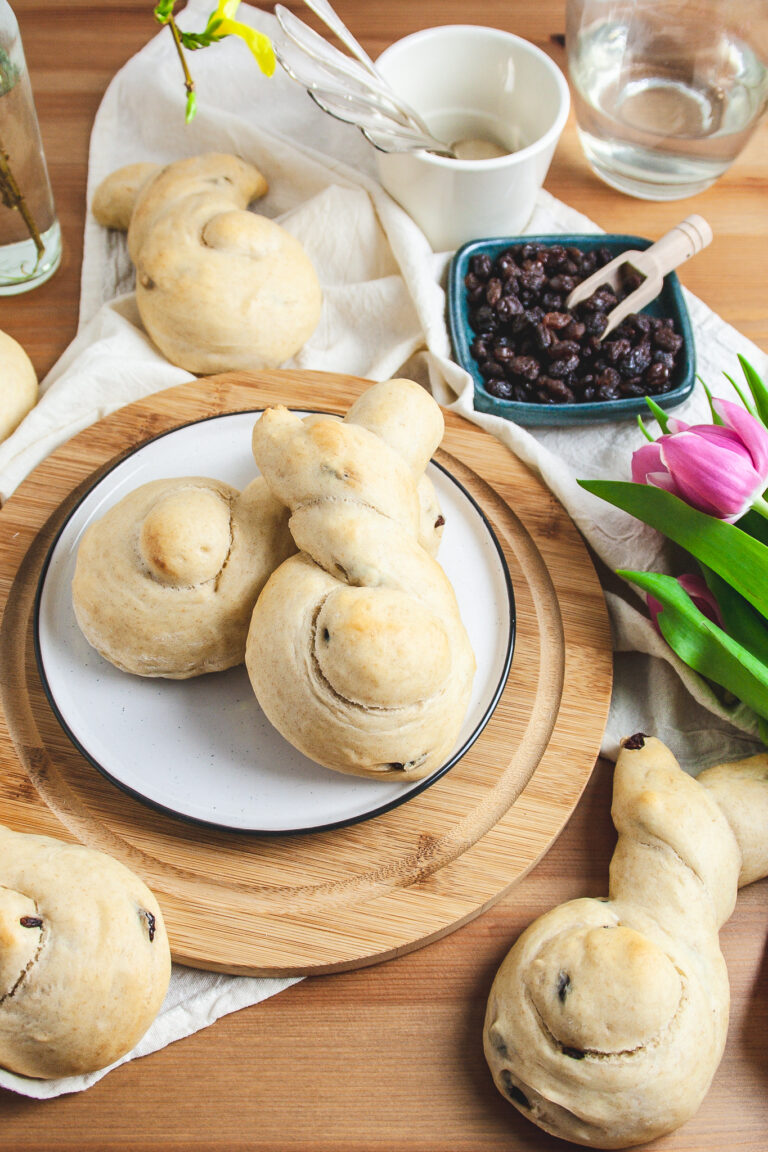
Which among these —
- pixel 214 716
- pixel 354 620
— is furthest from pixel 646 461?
pixel 214 716

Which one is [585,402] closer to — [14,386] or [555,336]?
[555,336]

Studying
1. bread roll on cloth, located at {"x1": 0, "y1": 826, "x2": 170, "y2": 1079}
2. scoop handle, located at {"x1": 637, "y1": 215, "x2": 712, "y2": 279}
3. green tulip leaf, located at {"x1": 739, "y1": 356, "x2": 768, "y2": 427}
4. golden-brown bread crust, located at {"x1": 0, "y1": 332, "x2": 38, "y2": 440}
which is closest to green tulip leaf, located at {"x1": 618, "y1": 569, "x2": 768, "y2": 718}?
green tulip leaf, located at {"x1": 739, "y1": 356, "x2": 768, "y2": 427}

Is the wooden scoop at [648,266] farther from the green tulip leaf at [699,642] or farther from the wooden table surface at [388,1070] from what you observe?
the wooden table surface at [388,1070]

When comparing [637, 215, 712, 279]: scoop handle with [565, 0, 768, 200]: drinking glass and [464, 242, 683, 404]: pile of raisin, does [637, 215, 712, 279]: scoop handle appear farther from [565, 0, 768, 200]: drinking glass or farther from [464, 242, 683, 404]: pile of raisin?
[565, 0, 768, 200]: drinking glass

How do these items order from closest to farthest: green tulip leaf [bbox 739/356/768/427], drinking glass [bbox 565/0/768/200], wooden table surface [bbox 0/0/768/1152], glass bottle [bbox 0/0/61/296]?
1. wooden table surface [bbox 0/0/768/1152]
2. green tulip leaf [bbox 739/356/768/427]
3. glass bottle [bbox 0/0/61/296]
4. drinking glass [bbox 565/0/768/200]

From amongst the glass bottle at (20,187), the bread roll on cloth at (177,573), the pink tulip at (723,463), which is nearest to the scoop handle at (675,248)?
the pink tulip at (723,463)

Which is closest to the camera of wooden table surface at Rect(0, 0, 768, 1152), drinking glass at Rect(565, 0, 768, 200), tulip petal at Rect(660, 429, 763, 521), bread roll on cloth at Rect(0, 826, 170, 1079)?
bread roll on cloth at Rect(0, 826, 170, 1079)

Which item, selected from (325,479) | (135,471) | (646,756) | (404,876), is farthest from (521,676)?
(135,471)
